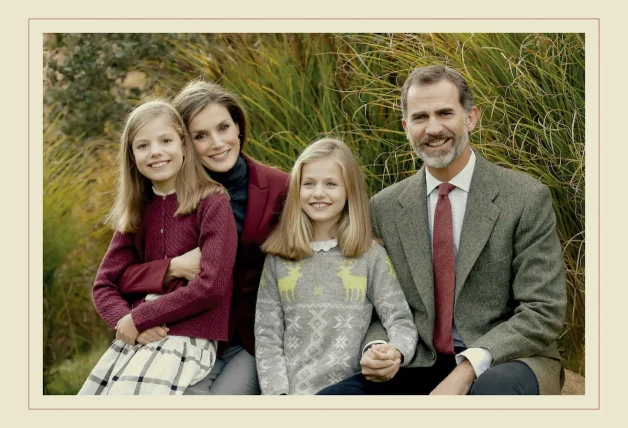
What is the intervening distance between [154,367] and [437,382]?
1150 mm

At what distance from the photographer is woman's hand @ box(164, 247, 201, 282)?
3.35m

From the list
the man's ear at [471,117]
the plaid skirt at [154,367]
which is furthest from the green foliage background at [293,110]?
the plaid skirt at [154,367]

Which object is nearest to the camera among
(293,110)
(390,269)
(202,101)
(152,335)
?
(152,335)

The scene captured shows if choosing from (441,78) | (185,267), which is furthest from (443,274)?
(185,267)

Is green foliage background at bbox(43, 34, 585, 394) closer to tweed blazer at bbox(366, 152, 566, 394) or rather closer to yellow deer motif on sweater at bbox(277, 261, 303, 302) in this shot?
tweed blazer at bbox(366, 152, 566, 394)

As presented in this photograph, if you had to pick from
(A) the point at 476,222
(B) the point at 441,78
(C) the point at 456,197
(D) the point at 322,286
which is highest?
(B) the point at 441,78

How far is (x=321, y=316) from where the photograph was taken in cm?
333

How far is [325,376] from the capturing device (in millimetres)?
3268

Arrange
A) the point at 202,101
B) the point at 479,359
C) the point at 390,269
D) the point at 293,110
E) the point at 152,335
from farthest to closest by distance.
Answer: the point at 293,110 → the point at 202,101 → the point at 390,269 → the point at 152,335 → the point at 479,359

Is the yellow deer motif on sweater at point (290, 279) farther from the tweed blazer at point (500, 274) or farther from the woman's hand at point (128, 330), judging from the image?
the woman's hand at point (128, 330)

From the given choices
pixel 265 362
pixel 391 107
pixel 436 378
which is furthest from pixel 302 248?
pixel 391 107

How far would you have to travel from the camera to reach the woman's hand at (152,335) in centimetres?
330

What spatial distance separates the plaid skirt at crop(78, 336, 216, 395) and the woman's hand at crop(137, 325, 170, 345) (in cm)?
2

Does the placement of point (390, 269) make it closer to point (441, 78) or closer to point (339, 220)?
point (339, 220)
